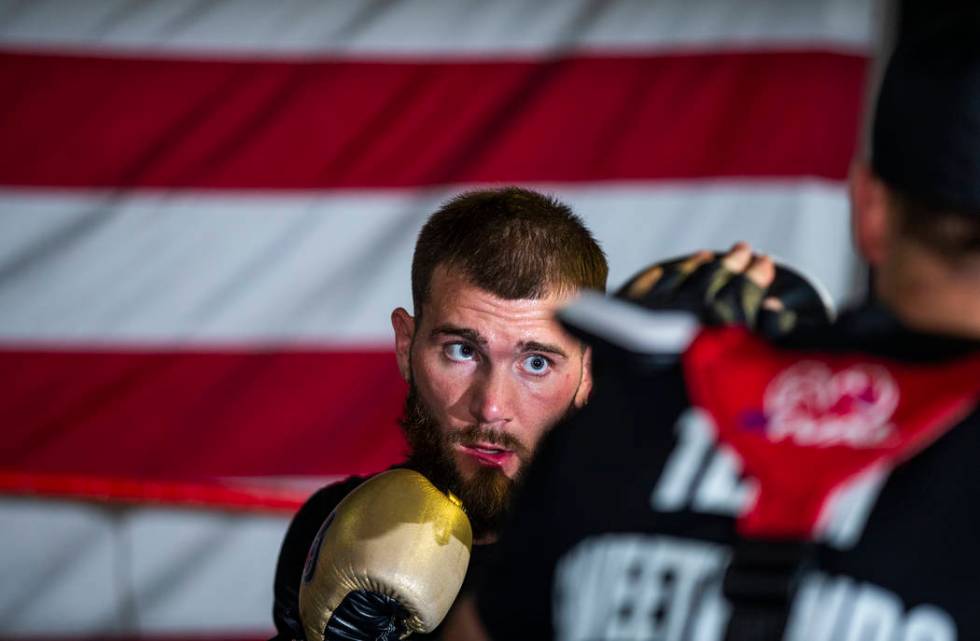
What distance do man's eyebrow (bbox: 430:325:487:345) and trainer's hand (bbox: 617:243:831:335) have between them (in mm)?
359

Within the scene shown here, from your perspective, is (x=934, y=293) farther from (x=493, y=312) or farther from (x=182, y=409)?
(x=182, y=409)

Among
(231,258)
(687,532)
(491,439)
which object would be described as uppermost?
(687,532)

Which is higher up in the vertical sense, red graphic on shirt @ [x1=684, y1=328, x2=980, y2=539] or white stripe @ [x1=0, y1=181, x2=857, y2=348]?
red graphic on shirt @ [x1=684, y1=328, x2=980, y2=539]

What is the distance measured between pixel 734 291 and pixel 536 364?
1.38 feet

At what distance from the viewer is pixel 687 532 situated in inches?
24.6

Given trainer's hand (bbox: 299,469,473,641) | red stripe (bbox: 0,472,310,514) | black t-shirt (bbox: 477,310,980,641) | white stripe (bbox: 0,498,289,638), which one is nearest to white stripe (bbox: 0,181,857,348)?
red stripe (bbox: 0,472,310,514)

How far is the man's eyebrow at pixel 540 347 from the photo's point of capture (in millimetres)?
1237

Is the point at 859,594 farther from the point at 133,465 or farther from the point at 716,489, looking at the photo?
the point at 133,465

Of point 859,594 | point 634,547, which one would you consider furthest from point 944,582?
point 634,547

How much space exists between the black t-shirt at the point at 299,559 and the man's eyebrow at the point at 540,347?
20cm

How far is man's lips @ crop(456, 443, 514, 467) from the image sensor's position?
47.5 inches

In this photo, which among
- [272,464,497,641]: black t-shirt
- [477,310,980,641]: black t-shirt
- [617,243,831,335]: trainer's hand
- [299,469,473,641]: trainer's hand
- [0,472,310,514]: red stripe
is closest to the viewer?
[477,310,980,641]: black t-shirt

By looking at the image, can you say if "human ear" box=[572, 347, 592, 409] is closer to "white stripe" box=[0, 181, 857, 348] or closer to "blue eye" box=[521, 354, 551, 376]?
"blue eye" box=[521, 354, 551, 376]

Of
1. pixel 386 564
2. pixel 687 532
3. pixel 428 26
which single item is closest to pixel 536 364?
pixel 386 564
